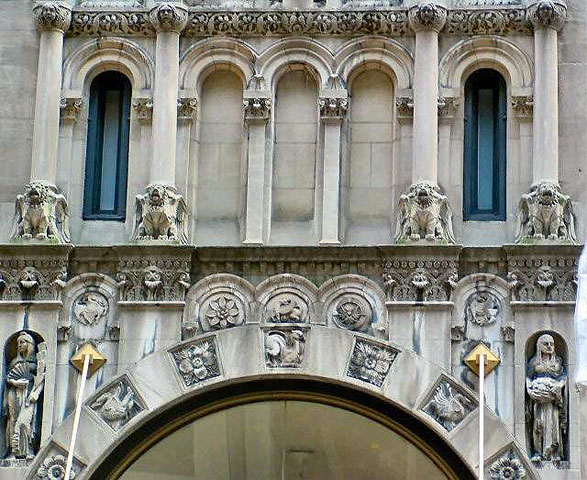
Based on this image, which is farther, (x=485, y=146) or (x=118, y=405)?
(x=485, y=146)

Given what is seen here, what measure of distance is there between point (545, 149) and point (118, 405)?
7.20 meters

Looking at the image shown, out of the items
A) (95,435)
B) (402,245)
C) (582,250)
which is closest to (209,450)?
(95,435)

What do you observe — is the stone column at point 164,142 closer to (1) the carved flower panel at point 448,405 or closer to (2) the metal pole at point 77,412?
(2) the metal pole at point 77,412

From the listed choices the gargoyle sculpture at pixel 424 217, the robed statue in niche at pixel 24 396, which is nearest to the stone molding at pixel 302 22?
the gargoyle sculpture at pixel 424 217

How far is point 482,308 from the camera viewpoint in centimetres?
3125

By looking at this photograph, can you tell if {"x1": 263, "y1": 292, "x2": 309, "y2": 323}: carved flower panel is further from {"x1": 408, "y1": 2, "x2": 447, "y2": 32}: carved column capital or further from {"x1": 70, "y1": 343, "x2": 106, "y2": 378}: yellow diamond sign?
{"x1": 408, "y1": 2, "x2": 447, "y2": 32}: carved column capital

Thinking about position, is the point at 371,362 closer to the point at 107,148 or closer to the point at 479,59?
the point at 479,59

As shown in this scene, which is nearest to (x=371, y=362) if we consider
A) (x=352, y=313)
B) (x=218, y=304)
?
(x=352, y=313)

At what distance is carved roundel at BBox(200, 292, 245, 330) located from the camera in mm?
31484

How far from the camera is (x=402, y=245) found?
31344mm

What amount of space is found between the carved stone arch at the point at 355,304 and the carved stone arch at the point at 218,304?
1.09 m

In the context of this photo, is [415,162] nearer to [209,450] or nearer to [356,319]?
[356,319]

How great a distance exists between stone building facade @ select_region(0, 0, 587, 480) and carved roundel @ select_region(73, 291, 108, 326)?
32 mm

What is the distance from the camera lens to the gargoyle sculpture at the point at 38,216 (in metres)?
31.8
